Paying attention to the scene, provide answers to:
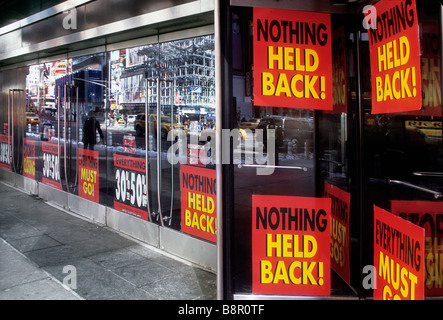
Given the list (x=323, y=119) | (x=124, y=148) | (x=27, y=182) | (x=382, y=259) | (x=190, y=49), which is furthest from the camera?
(x=27, y=182)

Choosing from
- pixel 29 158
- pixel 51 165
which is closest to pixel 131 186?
pixel 51 165

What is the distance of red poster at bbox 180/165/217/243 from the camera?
4495mm

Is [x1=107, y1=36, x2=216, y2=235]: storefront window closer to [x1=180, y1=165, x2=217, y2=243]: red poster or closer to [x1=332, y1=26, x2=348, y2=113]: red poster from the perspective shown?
[x1=180, y1=165, x2=217, y2=243]: red poster

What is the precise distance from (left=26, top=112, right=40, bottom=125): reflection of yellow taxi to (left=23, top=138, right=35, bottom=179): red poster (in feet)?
1.41

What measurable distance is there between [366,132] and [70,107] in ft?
18.4

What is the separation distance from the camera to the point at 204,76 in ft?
Result: 15.0

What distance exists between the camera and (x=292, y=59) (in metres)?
3.14

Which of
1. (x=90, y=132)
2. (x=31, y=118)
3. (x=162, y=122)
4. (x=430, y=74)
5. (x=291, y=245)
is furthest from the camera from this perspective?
(x=31, y=118)

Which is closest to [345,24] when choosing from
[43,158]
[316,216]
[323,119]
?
[323,119]

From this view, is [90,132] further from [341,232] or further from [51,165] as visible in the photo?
[341,232]

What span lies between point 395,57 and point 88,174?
17.6 ft

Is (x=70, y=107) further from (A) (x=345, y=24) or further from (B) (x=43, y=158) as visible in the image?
(A) (x=345, y=24)

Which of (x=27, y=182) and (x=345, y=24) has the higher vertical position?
(x=345, y=24)

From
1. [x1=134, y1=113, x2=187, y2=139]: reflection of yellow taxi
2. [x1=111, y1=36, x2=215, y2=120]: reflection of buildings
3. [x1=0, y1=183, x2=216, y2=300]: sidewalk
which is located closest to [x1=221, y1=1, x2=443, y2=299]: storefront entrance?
[x1=0, y1=183, x2=216, y2=300]: sidewalk
